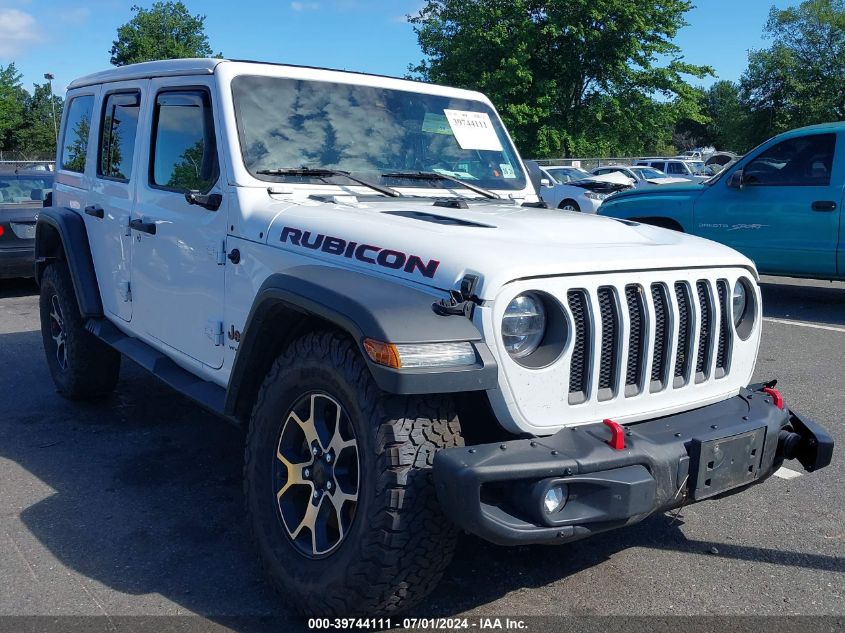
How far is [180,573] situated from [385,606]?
108cm

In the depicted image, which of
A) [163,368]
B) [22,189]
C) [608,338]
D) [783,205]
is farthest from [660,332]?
[22,189]

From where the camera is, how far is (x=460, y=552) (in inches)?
135

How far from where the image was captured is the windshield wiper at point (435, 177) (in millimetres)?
4012

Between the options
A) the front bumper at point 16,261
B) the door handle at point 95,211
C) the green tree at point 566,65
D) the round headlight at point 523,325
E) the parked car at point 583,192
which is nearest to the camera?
the round headlight at point 523,325

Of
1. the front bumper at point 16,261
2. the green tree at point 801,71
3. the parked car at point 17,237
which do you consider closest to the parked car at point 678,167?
the green tree at point 801,71

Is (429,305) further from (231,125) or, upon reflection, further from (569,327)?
(231,125)

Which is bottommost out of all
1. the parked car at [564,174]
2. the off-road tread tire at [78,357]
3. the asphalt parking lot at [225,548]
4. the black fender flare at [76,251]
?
the asphalt parking lot at [225,548]

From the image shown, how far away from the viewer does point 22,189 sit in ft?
34.0

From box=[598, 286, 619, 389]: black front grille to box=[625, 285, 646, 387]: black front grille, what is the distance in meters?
0.08

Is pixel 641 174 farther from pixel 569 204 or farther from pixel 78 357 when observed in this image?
pixel 78 357

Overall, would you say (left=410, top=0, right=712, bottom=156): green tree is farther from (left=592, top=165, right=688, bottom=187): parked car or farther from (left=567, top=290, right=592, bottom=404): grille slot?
(left=567, top=290, right=592, bottom=404): grille slot

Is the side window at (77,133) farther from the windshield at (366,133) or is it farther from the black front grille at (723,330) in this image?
the black front grille at (723,330)

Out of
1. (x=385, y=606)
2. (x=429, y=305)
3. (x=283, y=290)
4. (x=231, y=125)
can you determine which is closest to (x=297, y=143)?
(x=231, y=125)

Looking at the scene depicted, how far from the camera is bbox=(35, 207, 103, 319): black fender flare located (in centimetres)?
496
